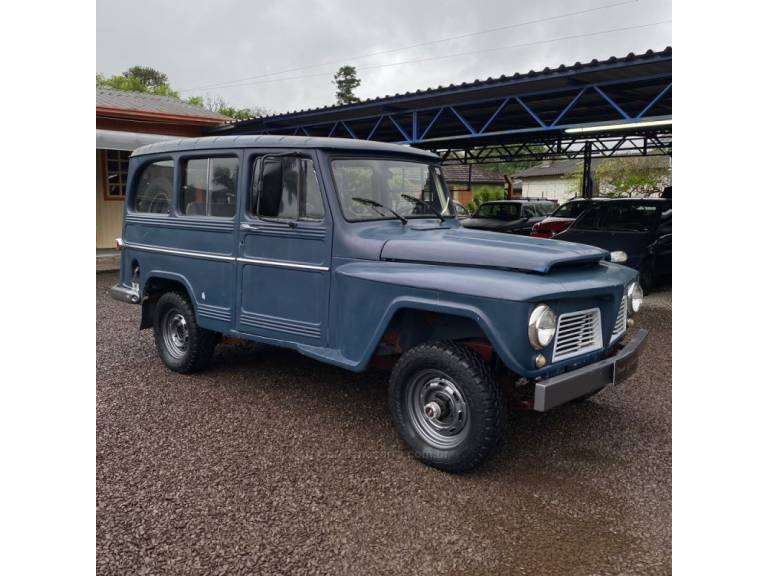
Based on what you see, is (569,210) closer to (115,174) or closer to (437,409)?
(115,174)

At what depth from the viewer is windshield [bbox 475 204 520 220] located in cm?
1595

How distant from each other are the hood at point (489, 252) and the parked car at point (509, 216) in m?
10.5

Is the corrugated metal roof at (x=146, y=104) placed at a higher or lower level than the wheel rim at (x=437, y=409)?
higher

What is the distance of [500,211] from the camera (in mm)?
16453

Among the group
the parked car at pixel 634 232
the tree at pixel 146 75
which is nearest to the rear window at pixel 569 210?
the parked car at pixel 634 232

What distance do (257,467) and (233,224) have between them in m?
2.02

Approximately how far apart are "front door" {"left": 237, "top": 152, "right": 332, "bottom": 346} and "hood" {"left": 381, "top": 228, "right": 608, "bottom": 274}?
59cm

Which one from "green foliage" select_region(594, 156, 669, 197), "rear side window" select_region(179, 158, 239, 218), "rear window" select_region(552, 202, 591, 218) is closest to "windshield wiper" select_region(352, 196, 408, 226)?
"rear side window" select_region(179, 158, 239, 218)

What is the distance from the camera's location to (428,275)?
12.1 feet

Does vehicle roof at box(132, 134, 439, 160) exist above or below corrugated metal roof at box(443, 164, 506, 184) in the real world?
below

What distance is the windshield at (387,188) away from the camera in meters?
4.43

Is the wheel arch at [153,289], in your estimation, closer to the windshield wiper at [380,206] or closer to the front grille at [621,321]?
the windshield wiper at [380,206]

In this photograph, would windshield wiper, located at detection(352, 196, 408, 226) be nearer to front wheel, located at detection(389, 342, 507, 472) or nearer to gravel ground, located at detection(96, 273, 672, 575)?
front wheel, located at detection(389, 342, 507, 472)

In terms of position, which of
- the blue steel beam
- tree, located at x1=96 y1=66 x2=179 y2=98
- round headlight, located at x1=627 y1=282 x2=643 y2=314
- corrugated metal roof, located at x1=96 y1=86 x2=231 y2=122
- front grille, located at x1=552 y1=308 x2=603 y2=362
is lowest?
front grille, located at x1=552 y1=308 x2=603 y2=362
